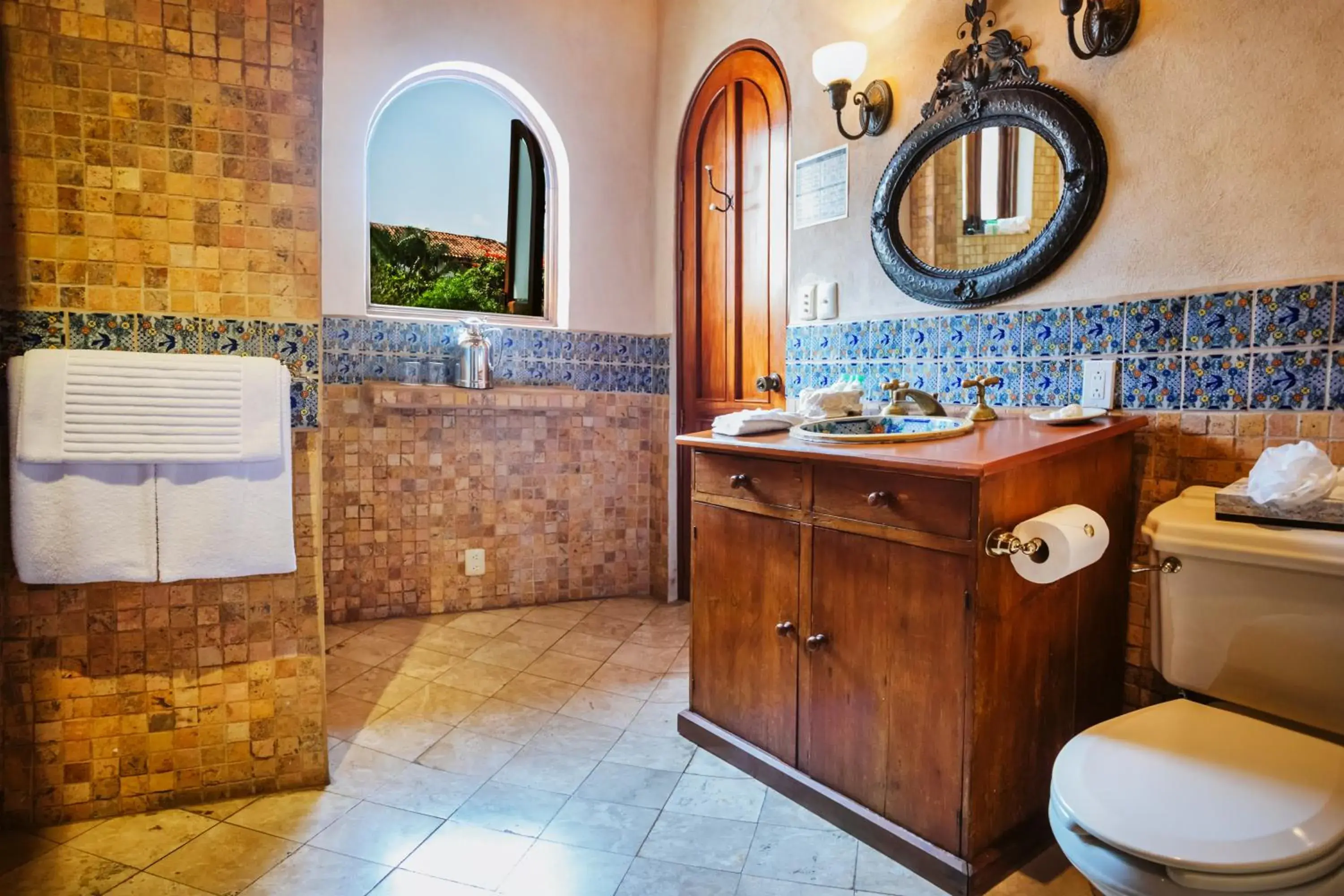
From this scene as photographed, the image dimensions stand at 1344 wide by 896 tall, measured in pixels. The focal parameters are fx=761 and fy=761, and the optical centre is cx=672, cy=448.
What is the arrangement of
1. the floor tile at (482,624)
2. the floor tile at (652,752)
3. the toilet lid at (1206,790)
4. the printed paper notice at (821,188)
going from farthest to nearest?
the floor tile at (482,624) < the printed paper notice at (821,188) < the floor tile at (652,752) < the toilet lid at (1206,790)

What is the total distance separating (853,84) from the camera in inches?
95.2

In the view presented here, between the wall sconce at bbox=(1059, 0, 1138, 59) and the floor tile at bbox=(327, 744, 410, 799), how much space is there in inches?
96.1

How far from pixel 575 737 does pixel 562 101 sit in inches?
102

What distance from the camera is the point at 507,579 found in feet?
10.7

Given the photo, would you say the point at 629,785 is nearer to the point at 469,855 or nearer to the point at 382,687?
the point at 469,855

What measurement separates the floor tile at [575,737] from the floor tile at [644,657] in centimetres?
45

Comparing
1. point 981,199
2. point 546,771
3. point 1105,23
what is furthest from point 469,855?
point 1105,23

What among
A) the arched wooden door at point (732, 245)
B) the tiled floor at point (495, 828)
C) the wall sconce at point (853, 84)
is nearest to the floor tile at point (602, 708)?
the tiled floor at point (495, 828)

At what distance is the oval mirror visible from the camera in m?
1.97

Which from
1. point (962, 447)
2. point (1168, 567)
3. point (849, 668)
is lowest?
point (849, 668)

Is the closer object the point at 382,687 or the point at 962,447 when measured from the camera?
the point at 962,447

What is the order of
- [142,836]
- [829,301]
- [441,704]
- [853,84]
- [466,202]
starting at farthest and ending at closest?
[466,202] < [829,301] < [853,84] < [441,704] < [142,836]

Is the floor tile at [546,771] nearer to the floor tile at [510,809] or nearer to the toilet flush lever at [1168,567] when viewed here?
the floor tile at [510,809]

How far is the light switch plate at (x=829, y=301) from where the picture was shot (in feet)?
8.34
